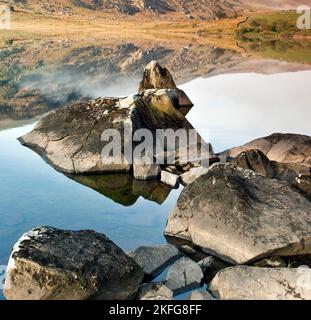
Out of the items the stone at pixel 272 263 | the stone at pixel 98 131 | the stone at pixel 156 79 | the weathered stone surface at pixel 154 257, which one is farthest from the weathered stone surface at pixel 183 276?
the stone at pixel 156 79

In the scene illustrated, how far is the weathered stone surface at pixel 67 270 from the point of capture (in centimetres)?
1312

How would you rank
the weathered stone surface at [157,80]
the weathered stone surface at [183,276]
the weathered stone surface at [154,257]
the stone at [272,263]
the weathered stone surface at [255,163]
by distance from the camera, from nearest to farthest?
1. the weathered stone surface at [183,276]
2. the weathered stone surface at [154,257]
3. the stone at [272,263]
4. the weathered stone surface at [255,163]
5. the weathered stone surface at [157,80]

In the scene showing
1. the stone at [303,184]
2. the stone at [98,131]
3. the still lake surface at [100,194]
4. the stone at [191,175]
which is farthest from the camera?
the stone at [98,131]

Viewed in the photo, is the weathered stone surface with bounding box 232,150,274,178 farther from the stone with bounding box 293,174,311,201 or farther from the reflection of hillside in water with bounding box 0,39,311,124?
the reflection of hillside in water with bounding box 0,39,311,124

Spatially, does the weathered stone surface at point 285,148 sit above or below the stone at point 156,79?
below

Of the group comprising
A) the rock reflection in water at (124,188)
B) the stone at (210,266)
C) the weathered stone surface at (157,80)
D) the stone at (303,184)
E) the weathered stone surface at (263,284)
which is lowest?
the rock reflection in water at (124,188)

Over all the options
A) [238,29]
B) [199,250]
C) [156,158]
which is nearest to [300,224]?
[199,250]

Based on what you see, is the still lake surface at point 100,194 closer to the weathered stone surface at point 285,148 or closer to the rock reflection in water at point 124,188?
the rock reflection in water at point 124,188

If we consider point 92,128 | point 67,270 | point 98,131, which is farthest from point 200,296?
point 92,128

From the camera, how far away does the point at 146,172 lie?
80.1ft

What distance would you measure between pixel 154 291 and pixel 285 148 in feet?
45.5

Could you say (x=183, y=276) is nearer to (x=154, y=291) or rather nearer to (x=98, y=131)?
(x=154, y=291)

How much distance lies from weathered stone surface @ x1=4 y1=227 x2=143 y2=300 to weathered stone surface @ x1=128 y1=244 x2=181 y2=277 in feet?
2.86
